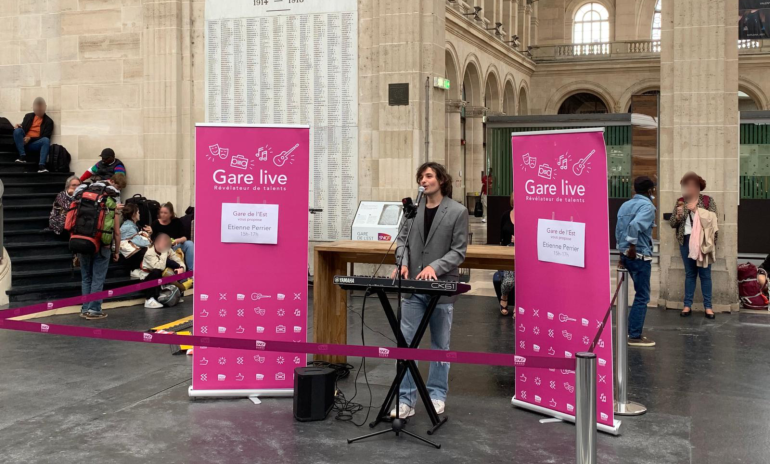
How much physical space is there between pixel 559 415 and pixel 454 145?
65.6ft

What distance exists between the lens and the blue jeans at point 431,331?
5652mm

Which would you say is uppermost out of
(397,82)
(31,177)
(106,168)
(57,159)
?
(397,82)

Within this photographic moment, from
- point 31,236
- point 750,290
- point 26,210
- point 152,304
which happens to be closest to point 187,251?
point 152,304

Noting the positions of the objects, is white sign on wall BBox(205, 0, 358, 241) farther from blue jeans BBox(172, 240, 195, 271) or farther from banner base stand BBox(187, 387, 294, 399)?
banner base stand BBox(187, 387, 294, 399)

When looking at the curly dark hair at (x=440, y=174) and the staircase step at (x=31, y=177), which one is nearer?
the curly dark hair at (x=440, y=174)

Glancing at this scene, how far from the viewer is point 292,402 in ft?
20.2

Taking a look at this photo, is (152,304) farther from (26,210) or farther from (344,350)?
(344,350)

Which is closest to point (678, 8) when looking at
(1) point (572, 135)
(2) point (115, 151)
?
(1) point (572, 135)

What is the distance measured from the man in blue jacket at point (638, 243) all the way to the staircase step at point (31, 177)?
911cm

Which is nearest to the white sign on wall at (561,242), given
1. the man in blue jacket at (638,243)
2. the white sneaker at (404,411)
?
the white sneaker at (404,411)

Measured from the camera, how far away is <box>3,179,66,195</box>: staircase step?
12.7 metres

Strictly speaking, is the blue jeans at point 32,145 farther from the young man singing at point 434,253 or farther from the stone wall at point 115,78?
the young man singing at point 434,253

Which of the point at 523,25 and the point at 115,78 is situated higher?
the point at 523,25

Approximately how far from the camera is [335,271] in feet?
23.6
